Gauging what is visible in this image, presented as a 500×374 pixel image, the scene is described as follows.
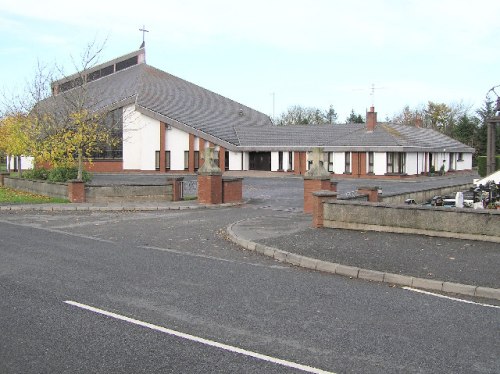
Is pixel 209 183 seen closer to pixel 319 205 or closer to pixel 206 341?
pixel 319 205

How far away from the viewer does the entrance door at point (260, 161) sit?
5347cm

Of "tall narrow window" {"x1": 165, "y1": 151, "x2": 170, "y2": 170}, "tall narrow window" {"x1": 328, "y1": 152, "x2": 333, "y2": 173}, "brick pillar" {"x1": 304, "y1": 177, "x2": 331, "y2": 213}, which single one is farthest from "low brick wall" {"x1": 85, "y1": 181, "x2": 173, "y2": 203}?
"tall narrow window" {"x1": 165, "y1": 151, "x2": 170, "y2": 170}

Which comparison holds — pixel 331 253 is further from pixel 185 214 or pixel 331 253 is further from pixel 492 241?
pixel 185 214

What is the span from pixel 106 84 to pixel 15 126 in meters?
25.7

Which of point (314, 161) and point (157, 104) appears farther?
point (157, 104)

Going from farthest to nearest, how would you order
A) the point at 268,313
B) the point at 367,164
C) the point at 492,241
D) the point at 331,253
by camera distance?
1. the point at 367,164
2. the point at 492,241
3. the point at 331,253
4. the point at 268,313

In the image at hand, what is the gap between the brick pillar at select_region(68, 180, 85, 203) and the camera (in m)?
22.6

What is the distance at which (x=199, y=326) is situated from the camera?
237 inches

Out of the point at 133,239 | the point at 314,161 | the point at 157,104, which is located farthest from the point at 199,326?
the point at 157,104

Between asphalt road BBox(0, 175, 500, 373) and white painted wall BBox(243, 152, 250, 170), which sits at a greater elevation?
white painted wall BBox(243, 152, 250, 170)

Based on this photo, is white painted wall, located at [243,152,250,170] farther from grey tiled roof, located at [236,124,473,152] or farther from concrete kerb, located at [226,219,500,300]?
concrete kerb, located at [226,219,500,300]

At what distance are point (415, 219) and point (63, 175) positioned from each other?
20283mm

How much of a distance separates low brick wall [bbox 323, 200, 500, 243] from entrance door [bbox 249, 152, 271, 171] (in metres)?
39.5

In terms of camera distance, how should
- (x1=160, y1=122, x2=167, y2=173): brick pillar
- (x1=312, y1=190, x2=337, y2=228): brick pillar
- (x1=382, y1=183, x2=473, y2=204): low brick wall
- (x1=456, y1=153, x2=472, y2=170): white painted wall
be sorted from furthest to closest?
(x1=456, y1=153, x2=472, y2=170): white painted wall
(x1=160, y1=122, x2=167, y2=173): brick pillar
(x1=382, y1=183, x2=473, y2=204): low brick wall
(x1=312, y1=190, x2=337, y2=228): brick pillar
